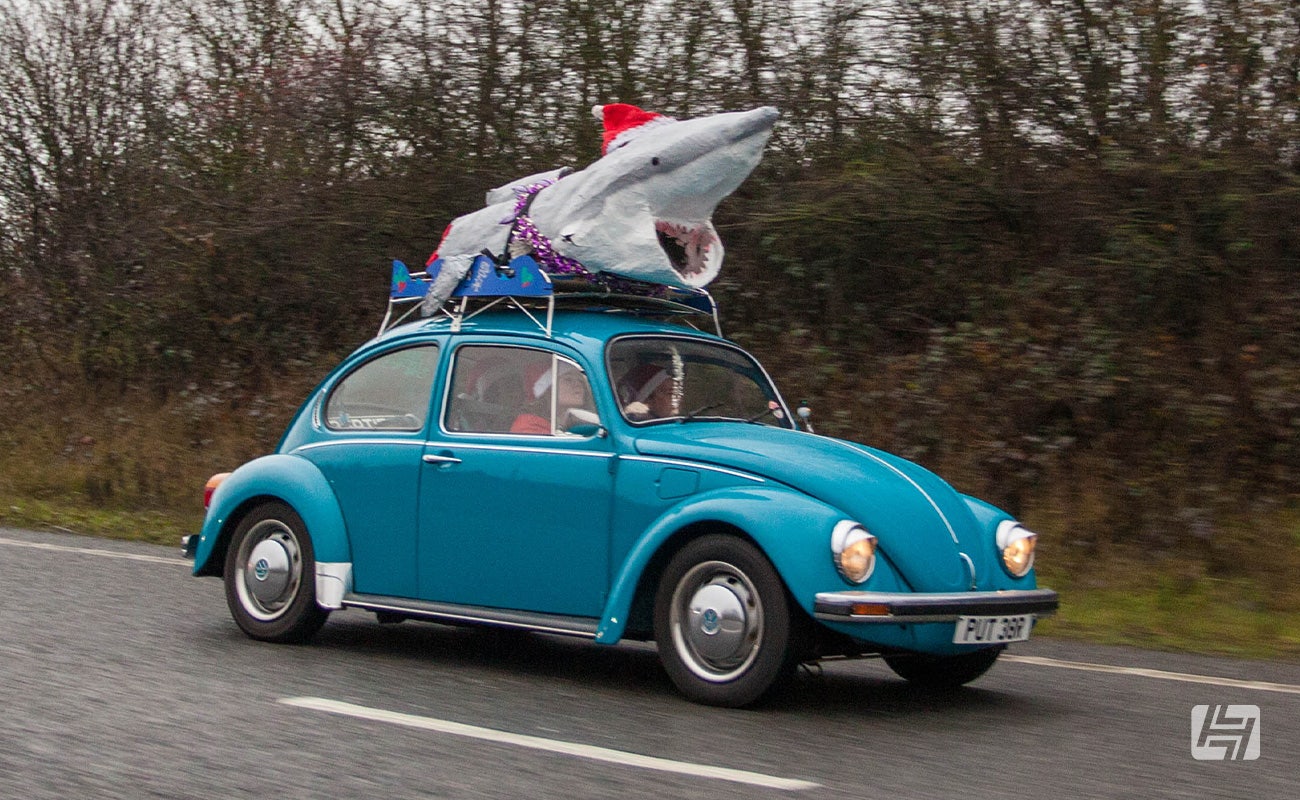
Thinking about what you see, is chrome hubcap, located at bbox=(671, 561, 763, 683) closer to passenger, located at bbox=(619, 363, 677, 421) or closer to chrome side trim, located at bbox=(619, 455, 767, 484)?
chrome side trim, located at bbox=(619, 455, 767, 484)

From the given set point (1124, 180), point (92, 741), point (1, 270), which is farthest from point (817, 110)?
point (1, 270)

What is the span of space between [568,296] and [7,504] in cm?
935

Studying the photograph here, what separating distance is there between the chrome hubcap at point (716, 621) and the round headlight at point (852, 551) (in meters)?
0.39

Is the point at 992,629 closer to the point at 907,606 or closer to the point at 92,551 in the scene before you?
the point at 907,606

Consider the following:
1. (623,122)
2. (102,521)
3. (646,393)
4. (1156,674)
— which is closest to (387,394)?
(646,393)

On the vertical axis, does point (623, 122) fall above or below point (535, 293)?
above

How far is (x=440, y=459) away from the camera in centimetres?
735

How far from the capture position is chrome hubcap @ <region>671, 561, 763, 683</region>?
6156mm

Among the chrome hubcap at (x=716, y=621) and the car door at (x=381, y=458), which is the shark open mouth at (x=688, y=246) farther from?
the chrome hubcap at (x=716, y=621)

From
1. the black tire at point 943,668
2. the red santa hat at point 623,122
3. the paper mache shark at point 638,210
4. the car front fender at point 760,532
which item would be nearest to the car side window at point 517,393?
the paper mache shark at point 638,210

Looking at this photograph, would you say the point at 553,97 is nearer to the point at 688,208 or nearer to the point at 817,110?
the point at 817,110

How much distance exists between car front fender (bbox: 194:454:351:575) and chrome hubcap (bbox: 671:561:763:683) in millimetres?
2098

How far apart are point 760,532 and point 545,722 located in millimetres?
1144

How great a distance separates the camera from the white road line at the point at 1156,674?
7035 mm
